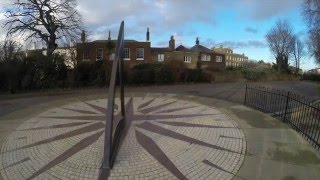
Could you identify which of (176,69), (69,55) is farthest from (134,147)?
(69,55)

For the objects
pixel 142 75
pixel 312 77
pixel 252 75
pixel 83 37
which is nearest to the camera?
pixel 142 75

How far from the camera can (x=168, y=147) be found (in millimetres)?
8297

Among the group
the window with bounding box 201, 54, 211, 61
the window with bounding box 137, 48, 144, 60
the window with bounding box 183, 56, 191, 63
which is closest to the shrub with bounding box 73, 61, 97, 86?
the window with bounding box 137, 48, 144, 60

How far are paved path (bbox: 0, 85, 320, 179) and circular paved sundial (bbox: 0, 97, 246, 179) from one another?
2 cm

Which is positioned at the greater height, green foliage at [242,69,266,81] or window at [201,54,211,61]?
window at [201,54,211,61]

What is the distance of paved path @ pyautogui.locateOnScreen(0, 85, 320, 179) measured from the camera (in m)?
6.90

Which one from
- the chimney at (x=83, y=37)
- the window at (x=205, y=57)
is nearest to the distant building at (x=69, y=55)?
the chimney at (x=83, y=37)

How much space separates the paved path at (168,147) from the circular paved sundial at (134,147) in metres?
0.02

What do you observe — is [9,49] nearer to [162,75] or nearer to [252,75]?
[162,75]

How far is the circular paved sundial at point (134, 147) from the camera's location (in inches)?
270

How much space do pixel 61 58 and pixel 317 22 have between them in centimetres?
2125

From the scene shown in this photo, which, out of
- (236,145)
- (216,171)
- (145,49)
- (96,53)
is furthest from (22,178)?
(145,49)

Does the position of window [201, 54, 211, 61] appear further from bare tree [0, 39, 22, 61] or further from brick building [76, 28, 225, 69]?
bare tree [0, 39, 22, 61]

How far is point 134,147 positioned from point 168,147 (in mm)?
975
